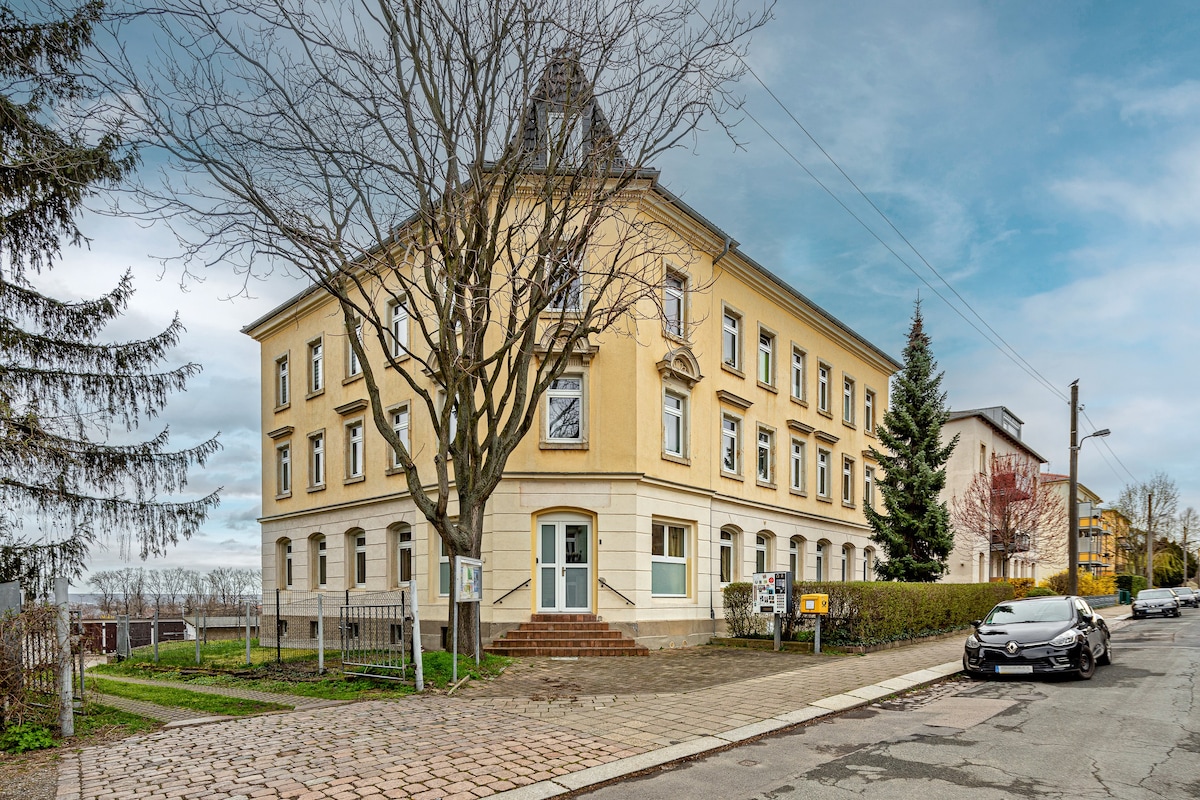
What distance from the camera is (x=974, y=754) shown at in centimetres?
848

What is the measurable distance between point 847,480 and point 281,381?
72.1 feet

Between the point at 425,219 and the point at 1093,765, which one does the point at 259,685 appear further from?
the point at 1093,765

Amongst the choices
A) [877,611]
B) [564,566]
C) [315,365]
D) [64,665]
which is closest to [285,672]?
[64,665]

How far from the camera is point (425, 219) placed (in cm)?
1454

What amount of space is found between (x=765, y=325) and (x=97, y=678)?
2021 centimetres

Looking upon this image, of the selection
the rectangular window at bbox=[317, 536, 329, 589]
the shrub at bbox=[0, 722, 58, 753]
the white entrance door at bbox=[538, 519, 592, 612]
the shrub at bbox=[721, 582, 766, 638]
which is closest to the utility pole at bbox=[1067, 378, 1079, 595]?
the shrub at bbox=[721, 582, 766, 638]

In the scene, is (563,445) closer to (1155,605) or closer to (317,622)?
(317,622)

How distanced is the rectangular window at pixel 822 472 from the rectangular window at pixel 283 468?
62.5ft

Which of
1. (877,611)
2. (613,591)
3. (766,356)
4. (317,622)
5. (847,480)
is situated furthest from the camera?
(847,480)

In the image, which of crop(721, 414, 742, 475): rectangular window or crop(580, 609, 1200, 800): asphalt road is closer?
crop(580, 609, 1200, 800): asphalt road

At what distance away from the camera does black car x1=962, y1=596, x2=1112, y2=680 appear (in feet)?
45.5

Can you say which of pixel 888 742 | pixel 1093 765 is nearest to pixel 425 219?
pixel 888 742

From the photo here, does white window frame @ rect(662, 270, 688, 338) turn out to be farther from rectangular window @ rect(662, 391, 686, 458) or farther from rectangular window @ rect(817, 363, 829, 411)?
rectangular window @ rect(817, 363, 829, 411)

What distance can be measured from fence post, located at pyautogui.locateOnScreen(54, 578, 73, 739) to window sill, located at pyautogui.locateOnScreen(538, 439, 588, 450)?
1153 centimetres
